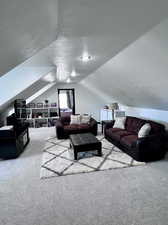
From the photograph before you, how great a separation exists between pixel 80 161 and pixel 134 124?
6.65 feet

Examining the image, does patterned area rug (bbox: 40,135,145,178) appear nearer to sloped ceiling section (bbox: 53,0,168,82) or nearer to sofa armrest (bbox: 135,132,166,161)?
sofa armrest (bbox: 135,132,166,161)

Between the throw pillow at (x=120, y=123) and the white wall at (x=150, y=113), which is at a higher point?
the white wall at (x=150, y=113)

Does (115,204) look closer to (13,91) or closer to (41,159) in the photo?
(41,159)

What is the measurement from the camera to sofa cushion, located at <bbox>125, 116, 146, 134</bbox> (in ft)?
13.7

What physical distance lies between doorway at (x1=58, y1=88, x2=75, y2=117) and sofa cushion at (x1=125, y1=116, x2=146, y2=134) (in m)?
4.18

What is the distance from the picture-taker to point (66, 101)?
27.9ft

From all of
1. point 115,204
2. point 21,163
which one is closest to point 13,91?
point 21,163

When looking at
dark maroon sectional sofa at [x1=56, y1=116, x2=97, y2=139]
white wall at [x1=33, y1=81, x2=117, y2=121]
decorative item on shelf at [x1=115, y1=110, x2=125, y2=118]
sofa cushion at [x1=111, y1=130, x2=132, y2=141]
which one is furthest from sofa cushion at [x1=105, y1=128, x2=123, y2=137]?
white wall at [x1=33, y1=81, x2=117, y2=121]

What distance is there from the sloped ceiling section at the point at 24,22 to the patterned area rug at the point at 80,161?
2.19 m

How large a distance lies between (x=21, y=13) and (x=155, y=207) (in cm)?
253

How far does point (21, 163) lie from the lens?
3.41m

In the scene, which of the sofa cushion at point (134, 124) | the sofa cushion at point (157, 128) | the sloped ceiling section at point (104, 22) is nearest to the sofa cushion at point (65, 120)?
the sofa cushion at point (134, 124)

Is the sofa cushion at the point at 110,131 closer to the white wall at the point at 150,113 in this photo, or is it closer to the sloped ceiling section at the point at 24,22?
the white wall at the point at 150,113

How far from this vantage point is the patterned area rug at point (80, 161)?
2.93 metres
